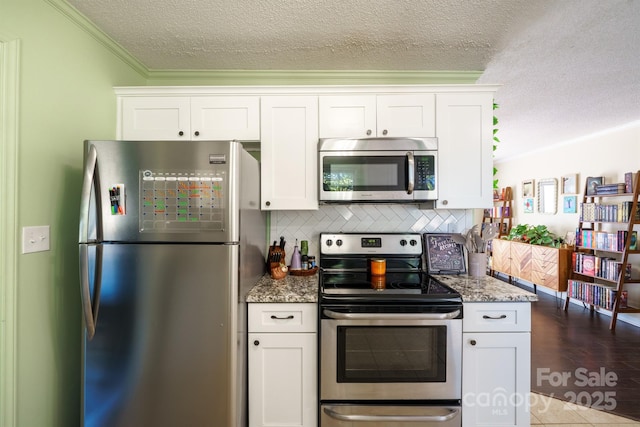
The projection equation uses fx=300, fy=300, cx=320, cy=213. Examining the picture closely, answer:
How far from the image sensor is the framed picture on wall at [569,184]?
4.74 metres

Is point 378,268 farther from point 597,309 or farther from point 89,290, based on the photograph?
point 597,309

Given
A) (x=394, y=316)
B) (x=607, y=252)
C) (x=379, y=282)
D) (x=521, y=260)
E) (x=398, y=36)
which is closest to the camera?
(x=394, y=316)

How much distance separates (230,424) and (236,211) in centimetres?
108

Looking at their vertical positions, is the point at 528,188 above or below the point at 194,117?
below

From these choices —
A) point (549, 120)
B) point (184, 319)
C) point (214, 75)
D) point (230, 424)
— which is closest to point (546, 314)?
point (549, 120)

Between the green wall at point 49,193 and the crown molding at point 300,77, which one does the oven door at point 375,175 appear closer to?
the crown molding at point 300,77

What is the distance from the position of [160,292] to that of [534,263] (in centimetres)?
564

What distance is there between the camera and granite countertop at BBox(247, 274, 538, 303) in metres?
1.71

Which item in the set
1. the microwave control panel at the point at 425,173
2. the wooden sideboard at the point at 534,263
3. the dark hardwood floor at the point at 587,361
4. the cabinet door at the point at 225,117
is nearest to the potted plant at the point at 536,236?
the wooden sideboard at the point at 534,263

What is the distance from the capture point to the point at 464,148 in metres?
2.09

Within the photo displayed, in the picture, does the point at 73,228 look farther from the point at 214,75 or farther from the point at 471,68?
the point at 471,68

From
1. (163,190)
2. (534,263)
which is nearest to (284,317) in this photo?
(163,190)

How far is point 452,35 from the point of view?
1918mm

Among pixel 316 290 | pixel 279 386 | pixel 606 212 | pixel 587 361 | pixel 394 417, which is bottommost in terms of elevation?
pixel 587 361
